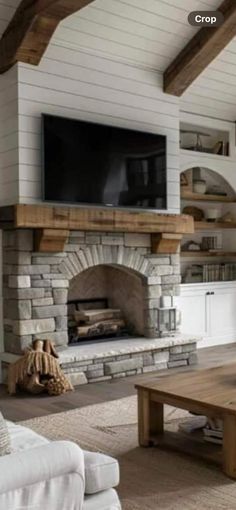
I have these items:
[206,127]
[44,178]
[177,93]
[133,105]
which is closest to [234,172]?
[206,127]

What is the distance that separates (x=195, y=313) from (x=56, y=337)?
86.9 inches

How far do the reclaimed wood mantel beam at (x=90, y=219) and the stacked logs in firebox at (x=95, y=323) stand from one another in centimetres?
98

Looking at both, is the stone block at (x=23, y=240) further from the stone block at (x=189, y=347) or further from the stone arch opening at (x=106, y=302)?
the stone block at (x=189, y=347)

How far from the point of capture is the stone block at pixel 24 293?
4.93 metres

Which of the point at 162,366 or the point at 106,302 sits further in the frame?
the point at 106,302

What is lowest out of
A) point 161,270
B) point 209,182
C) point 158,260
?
point 161,270

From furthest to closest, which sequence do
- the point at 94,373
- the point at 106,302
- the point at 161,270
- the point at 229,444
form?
the point at 106,302 → the point at 161,270 → the point at 94,373 → the point at 229,444

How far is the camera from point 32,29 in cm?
464

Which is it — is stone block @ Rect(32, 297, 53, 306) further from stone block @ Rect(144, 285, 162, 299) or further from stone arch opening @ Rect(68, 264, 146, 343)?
stone block @ Rect(144, 285, 162, 299)

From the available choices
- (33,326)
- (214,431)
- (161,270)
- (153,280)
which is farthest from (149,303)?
(214,431)

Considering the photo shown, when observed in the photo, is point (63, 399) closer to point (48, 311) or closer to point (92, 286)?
point (48, 311)

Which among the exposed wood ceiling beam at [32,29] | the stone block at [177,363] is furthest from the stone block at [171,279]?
the exposed wood ceiling beam at [32,29]

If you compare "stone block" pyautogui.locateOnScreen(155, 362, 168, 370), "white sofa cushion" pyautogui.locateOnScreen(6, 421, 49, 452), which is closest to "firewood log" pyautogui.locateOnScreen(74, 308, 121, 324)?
"stone block" pyautogui.locateOnScreen(155, 362, 168, 370)

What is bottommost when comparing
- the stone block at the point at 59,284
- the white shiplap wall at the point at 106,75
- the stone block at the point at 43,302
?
the stone block at the point at 43,302
